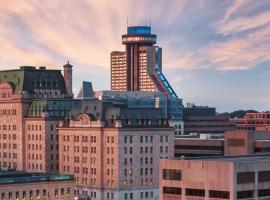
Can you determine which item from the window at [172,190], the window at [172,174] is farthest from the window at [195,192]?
the window at [172,174]

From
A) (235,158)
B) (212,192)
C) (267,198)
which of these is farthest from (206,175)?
(235,158)

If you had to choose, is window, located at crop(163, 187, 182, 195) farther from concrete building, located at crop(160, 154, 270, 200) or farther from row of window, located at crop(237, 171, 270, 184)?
row of window, located at crop(237, 171, 270, 184)

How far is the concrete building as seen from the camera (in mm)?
138500

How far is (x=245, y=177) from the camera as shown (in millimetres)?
141125

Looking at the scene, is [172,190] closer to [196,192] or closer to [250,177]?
[196,192]

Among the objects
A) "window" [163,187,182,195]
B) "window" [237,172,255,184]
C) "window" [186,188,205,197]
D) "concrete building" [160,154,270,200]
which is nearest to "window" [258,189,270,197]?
"concrete building" [160,154,270,200]

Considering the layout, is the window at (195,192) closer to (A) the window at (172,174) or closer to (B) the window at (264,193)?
(A) the window at (172,174)

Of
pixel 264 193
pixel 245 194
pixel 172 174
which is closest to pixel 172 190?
pixel 172 174

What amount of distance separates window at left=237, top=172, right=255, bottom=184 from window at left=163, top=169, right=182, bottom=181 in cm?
1077

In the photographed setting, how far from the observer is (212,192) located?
14025cm

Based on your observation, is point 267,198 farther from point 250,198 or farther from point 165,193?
point 165,193

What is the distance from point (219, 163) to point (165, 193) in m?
14.2

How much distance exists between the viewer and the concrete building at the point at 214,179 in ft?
454

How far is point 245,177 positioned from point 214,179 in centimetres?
526
